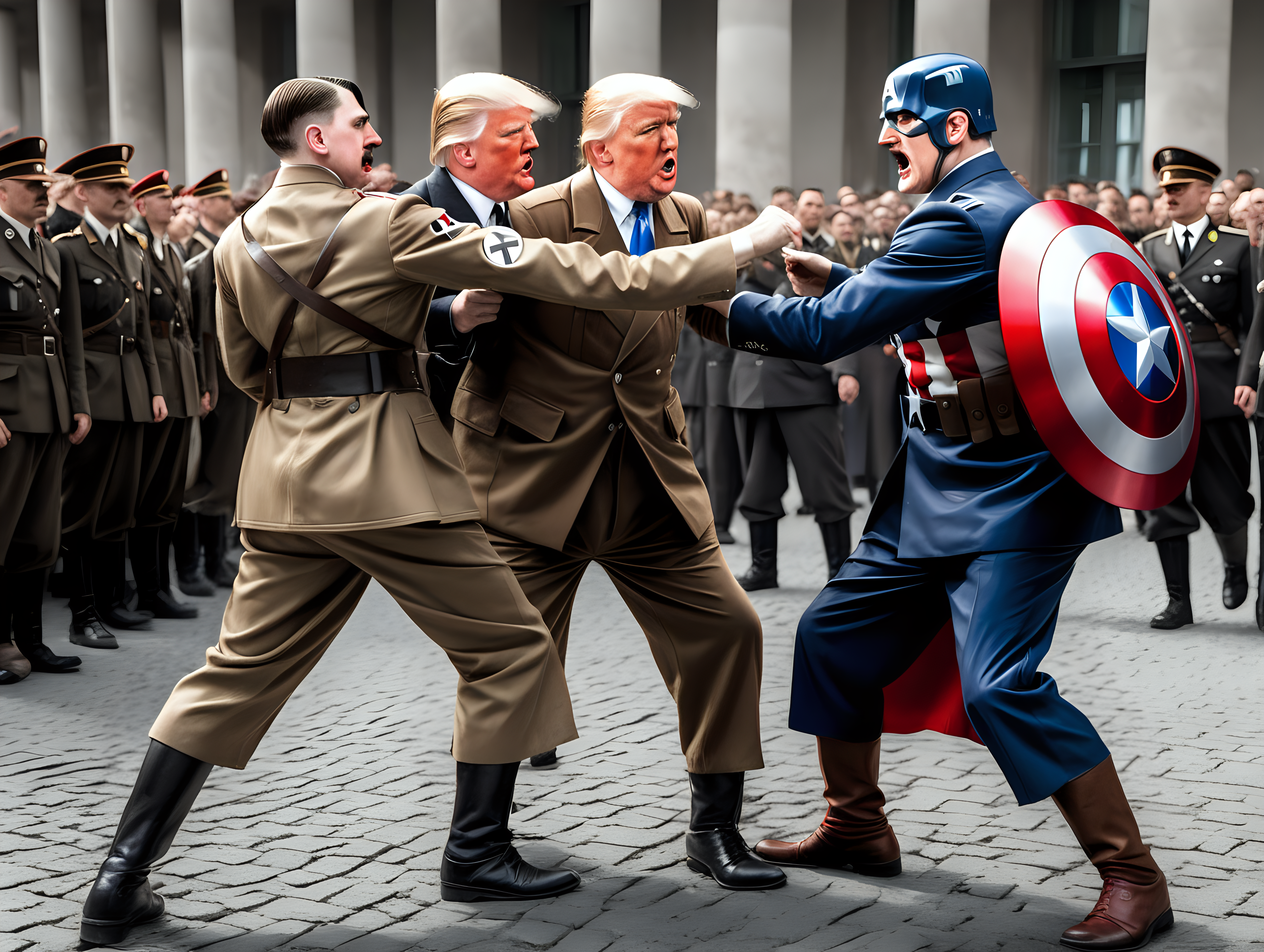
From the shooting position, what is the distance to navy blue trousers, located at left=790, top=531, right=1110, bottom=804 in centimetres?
322

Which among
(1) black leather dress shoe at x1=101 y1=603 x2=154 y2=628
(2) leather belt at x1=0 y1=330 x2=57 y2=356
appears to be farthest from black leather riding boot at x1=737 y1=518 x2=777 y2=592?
(2) leather belt at x1=0 y1=330 x2=57 y2=356

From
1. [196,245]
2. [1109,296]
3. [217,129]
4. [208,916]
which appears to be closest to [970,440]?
[1109,296]

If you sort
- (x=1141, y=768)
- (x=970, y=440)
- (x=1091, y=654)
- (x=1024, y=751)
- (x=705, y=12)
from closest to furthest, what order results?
(x=1024, y=751) < (x=970, y=440) < (x=1141, y=768) < (x=1091, y=654) < (x=705, y=12)

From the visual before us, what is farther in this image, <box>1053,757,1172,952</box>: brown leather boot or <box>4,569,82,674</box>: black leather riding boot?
<box>4,569,82,674</box>: black leather riding boot

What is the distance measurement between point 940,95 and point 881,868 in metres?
1.86

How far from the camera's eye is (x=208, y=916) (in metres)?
3.46

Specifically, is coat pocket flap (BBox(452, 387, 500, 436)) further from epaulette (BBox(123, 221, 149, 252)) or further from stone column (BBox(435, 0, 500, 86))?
stone column (BBox(435, 0, 500, 86))

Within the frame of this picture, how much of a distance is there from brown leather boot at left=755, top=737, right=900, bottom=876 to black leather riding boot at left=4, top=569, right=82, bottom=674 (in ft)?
12.7

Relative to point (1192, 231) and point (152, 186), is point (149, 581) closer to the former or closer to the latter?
point (152, 186)

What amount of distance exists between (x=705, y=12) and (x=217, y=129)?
31.0ft

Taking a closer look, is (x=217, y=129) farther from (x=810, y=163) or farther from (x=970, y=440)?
(x=970, y=440)

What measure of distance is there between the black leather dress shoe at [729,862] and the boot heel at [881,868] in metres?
0.20

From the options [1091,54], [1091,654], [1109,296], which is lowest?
[1091,654]

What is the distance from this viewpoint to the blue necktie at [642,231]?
152 inches
